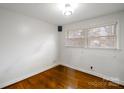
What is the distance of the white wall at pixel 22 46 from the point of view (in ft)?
7.26

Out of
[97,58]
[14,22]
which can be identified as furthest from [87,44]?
[14,22]

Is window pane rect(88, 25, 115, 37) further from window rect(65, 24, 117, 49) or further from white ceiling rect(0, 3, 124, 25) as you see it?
white ceiling rect(0, 3, 124, 25)

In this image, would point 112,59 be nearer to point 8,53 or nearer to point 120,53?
point 120,53

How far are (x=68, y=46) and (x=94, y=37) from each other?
4.25 feet

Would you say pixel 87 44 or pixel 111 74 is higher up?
pixel 87 44

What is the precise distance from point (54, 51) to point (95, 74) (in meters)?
2.07

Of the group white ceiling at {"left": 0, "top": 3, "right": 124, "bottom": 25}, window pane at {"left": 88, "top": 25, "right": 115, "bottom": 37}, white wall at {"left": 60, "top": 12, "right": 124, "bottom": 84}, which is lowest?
Answer: white wall at {"left": 60, "top": 12, "right": 124, "bottom": 84}

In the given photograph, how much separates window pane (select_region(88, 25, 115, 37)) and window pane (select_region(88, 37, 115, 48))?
0.15 meters

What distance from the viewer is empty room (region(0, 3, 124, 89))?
2.19 meters

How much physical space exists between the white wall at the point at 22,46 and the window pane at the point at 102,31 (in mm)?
1814

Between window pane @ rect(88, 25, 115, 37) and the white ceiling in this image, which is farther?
window pane @ rect(88, 25, 115, 37)

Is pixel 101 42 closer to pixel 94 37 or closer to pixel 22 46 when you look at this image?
pixel 94 37

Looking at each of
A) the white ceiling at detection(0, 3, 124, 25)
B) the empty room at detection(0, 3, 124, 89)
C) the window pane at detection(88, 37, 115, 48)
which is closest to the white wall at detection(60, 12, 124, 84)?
the empty room at detection(0, 3, 124, 89)

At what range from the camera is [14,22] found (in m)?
2.39
